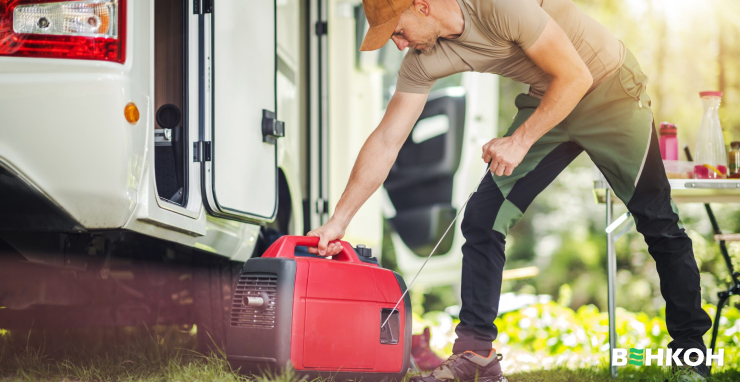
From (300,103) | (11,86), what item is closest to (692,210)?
(300,103)

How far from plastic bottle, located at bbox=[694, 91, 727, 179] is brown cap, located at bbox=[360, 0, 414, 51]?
1463 millimetres

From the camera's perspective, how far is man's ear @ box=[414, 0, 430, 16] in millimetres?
2010

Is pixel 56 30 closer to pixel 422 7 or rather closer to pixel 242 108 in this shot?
pixel 242 108

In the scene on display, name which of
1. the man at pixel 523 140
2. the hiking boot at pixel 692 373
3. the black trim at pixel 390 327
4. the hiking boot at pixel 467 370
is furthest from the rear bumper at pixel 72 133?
the hiking boot at pixel 692 373

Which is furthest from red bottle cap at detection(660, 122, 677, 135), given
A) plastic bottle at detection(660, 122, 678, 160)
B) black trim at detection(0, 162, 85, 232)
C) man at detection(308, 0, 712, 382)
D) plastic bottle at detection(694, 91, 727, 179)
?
black trim at detection(0, 162, 85, 232)

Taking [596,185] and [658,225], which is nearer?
[658,225]

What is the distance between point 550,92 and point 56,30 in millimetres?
1393

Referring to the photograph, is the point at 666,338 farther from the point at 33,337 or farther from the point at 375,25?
the point at 33,337

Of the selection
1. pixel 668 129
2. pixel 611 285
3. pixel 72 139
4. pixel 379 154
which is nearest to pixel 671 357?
pixel 611 285

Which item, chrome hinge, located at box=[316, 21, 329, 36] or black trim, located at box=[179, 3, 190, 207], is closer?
black trim, located at box=[179, 3, 190, 207]

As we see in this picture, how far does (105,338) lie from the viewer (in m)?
3.32

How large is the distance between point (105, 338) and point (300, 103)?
154 cm

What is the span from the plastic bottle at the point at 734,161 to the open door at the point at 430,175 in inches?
82.9

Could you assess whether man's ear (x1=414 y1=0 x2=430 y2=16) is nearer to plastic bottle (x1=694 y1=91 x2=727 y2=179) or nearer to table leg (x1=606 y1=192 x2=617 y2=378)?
table leg (x1=606 y1=192 x2=617 y2=378)
